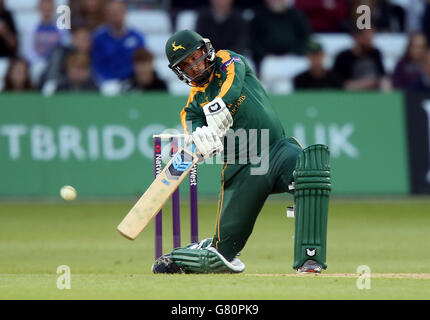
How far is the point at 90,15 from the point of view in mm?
15812

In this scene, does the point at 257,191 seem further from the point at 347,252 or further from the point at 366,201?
the point at 366,201

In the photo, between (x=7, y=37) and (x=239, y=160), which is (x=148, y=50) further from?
(x=239, y=160)

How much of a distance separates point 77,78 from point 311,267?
7.94 meters

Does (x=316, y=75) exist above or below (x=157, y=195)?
above

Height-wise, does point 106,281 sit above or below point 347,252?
below

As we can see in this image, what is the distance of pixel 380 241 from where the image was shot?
1079 cm

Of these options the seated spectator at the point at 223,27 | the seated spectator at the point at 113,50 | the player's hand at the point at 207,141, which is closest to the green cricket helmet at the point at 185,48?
the player's hand at the point at 207,141

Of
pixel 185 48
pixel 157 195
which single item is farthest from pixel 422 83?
pixel 157 195

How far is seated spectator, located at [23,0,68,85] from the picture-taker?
1536 centimetres

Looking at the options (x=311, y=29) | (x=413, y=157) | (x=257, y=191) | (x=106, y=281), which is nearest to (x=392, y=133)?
(x=413, y=157)

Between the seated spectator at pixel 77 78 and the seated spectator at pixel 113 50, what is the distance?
415 millimetres

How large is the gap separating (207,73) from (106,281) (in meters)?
1.78

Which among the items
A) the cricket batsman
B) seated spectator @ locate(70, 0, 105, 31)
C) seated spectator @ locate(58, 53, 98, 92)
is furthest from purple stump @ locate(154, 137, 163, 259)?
seated spectator @ locate(70, 0, 105, 31)
